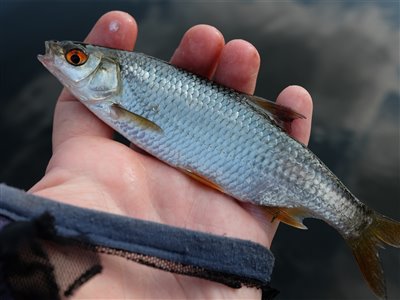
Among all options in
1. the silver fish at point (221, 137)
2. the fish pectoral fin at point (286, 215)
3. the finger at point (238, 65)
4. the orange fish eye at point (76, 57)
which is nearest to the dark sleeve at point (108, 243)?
the fish pectoral fin at point (286, 215)

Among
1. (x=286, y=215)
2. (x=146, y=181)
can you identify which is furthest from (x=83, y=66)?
(x=286, y=215)

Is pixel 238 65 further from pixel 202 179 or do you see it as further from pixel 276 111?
pixel 202 179

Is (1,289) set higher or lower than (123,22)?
lower

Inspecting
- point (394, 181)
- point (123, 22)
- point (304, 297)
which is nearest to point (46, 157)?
point (123, 22)

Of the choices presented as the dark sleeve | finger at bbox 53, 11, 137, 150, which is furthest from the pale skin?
the dark sleeve

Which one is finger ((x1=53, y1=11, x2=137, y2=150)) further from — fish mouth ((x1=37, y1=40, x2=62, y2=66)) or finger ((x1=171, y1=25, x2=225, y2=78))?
finger ((x1=171, y1=25, x2=225, y2=78))

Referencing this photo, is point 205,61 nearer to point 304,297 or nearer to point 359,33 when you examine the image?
point 304,297
